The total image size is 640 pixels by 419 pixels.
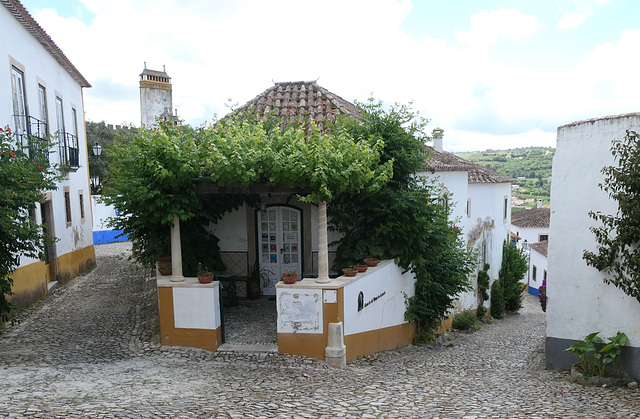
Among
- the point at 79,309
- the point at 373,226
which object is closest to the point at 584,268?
the point at 373,226

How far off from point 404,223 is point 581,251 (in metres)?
3.17

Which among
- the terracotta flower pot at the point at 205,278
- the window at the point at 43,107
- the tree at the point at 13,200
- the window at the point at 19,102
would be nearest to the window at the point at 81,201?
the window at the point at 43,107

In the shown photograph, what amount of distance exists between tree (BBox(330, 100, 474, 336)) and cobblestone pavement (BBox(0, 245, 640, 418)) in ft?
4.20

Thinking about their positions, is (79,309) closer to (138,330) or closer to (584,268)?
(138,330)

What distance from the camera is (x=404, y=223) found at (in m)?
9.34

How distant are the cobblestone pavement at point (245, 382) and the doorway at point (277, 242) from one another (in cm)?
265

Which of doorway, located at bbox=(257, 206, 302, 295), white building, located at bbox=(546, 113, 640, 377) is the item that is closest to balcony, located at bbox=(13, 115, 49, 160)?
doorway, located at bbox=(257, 206, 302, 295)

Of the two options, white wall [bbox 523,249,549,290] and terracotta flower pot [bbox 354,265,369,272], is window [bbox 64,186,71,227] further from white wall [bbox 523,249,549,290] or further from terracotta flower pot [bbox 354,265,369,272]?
white wall [bbox 523,249,549,290]

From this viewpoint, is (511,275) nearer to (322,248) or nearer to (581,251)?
(581,251)

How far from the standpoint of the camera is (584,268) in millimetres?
7191

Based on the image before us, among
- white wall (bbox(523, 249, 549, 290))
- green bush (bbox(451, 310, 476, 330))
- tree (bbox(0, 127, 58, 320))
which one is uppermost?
tree (bbox(0, 127, 58, 320))

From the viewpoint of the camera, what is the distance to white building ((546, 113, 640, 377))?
6.85 m

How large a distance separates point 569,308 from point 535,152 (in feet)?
367

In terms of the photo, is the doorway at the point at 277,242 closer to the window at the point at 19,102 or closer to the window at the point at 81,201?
the window at the point at 19,102
